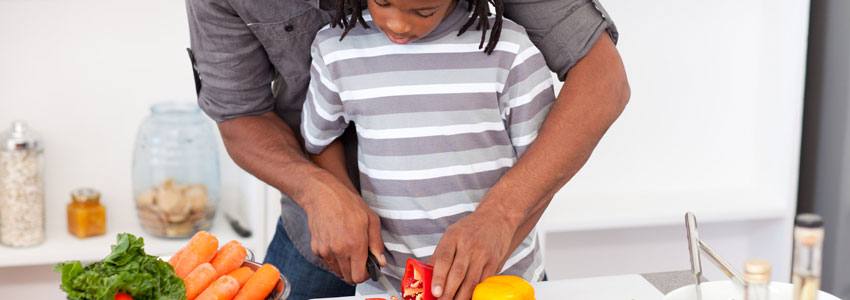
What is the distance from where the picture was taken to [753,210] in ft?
7.88

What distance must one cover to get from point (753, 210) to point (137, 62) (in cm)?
136

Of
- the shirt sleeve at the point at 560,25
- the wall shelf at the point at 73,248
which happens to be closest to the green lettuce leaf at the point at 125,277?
the shirt sleeve at the point at 560,25

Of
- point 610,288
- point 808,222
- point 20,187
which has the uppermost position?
point 808,222

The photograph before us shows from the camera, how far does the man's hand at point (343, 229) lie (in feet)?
4.28

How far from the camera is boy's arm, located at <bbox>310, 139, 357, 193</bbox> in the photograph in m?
1.44

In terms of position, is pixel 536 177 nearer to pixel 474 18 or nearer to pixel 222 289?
pixel 474 18

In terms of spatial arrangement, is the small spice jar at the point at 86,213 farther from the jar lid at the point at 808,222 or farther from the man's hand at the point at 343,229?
the jar lid at the point at 808,222

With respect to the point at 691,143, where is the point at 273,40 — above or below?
above

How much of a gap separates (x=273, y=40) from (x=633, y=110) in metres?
1.19

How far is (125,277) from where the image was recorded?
3.50ft

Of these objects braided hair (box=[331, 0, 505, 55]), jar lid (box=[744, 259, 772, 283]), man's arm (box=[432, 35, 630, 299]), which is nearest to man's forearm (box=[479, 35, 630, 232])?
man's arm (box=[432, 35, 630, 299])

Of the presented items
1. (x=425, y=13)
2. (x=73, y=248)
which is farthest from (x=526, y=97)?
(x=73, y=248)

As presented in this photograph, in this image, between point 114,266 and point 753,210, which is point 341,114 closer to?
point 114,266

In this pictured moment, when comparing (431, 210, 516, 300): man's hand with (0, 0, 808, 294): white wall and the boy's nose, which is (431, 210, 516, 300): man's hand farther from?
(0, 0, 808, 294): white wall
